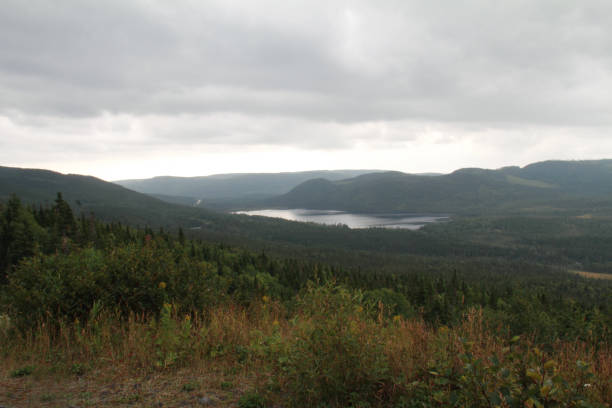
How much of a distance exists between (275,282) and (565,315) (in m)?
55.3

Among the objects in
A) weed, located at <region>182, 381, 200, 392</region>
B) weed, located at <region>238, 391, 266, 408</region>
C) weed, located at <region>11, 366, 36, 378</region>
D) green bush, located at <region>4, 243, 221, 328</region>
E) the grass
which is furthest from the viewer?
green bush, located at <region>4, 243, 221, 328</region>

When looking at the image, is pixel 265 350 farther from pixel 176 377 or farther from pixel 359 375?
pixel 359 375

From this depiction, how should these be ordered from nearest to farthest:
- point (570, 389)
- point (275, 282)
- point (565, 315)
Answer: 1. point (570, 389)
2. point (565, 315)
3. point (275, 282)

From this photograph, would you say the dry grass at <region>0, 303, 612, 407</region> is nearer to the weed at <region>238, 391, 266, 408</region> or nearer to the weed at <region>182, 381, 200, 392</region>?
the weed at <region>182, 381, 200, 392</region>

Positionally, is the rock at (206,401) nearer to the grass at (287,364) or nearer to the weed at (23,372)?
the grass at (287,364)

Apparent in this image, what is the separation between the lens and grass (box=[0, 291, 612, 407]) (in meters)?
4.80

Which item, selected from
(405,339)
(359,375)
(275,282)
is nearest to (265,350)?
(359,375)

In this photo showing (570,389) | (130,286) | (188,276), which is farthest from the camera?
(188,276)

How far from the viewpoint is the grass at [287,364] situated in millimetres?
4797

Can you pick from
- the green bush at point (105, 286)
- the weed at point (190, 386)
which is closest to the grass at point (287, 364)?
the weed at point (190, 386)

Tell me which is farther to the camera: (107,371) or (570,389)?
(107,371)


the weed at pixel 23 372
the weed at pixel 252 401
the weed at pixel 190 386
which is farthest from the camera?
the weed at pixel 23 372

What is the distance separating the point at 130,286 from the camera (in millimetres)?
9008

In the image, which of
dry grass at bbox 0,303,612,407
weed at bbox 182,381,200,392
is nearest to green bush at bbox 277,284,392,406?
dry grass at bbox 0,303,612,407
